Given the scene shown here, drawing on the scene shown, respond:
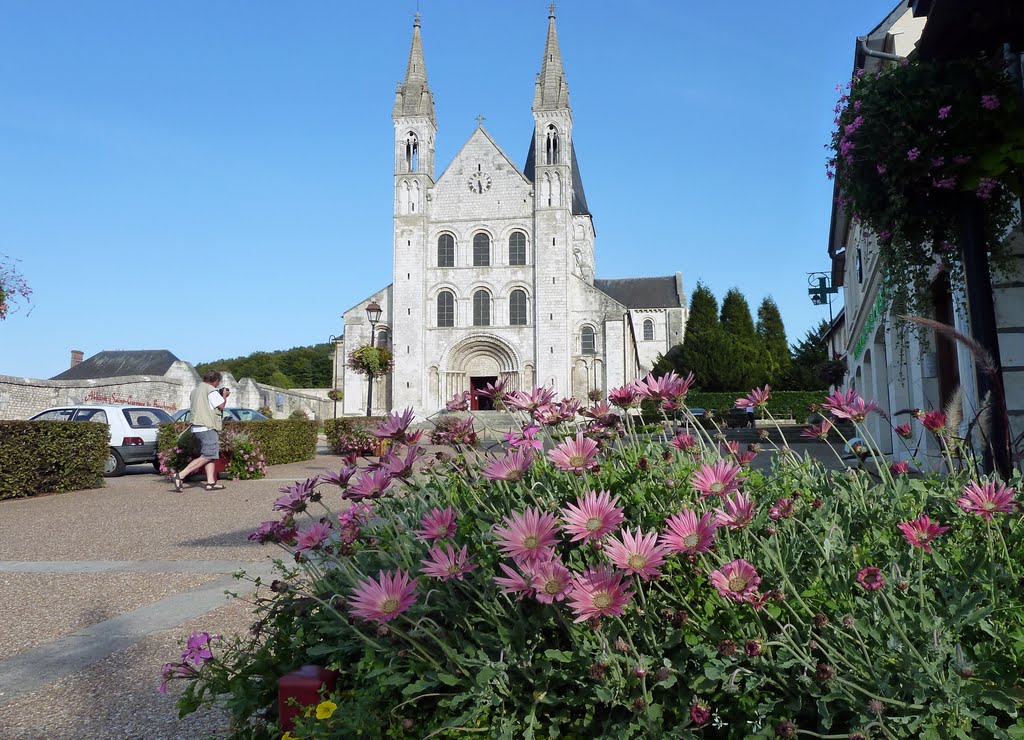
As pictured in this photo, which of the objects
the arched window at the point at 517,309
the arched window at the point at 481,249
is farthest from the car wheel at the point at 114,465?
the arched window at the point at 481,249

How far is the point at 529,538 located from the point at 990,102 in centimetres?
457

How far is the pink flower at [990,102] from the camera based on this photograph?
4.41m

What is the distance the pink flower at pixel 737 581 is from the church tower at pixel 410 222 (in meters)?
37.0

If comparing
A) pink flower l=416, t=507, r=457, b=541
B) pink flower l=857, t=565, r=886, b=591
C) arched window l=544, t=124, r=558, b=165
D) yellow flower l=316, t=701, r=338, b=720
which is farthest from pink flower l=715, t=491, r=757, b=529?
arched window l=544, t=124, r=558, b=165

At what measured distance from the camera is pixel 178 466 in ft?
40.2

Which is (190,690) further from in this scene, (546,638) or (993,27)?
(993,27)

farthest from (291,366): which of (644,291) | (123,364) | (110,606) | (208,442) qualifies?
(110,606)

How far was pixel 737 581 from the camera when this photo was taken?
150cm

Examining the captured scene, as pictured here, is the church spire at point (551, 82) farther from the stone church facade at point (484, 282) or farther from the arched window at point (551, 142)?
the arched window at point (551, 142)

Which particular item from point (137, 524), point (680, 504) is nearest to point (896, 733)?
point (680, 504)

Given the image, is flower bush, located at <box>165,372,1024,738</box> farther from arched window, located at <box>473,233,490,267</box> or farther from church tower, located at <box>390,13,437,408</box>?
arched window, located at <box>473,233,490,267</box>

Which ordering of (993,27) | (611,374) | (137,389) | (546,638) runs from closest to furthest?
(546,638) → (993,27) → (137,389) → (611,374)

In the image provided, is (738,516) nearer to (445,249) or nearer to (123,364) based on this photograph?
(445,249)

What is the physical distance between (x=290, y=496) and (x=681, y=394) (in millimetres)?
1174
